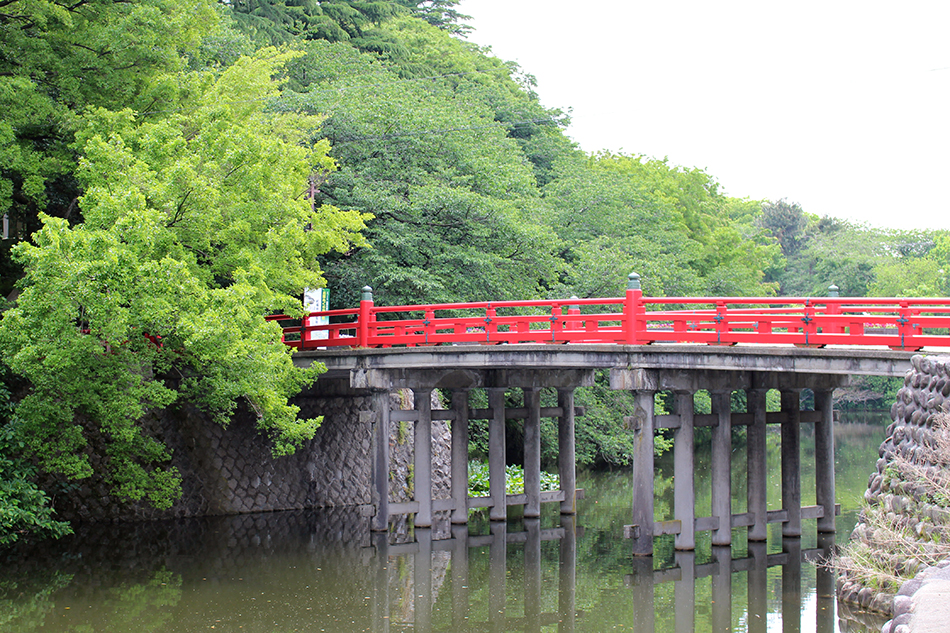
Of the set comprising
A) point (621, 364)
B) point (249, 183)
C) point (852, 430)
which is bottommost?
point (852, 430)

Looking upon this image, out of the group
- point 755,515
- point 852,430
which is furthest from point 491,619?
point 852,430

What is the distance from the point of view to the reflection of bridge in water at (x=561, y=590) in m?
12.6

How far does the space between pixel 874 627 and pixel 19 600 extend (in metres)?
11.2

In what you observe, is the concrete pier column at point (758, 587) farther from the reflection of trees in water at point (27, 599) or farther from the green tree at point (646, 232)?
the green tree at point (646, 232)

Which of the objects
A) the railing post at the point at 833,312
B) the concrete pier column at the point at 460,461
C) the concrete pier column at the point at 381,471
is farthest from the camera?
the concrete pier column at the point at 460,461

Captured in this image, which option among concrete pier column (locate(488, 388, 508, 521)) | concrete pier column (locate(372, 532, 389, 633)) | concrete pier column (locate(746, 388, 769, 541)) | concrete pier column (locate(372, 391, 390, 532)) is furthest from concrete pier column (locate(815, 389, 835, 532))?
concrete pier column (locate(372, 391, 390, 532))

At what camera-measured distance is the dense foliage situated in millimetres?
15641

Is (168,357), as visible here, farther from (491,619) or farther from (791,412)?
(791,412)

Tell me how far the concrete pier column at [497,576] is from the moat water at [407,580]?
0.10 ft

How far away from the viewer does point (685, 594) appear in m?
14.0

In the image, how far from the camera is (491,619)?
42.3 feet

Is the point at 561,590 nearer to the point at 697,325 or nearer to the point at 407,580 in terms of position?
the point at 407,580

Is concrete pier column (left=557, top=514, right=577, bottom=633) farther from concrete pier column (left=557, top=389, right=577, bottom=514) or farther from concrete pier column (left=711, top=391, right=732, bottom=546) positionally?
concrete pier column (left=711, top=391, right=732, bottom=546)

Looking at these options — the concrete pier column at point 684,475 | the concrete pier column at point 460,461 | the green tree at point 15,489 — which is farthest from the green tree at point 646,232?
the green tree at point 15,489
